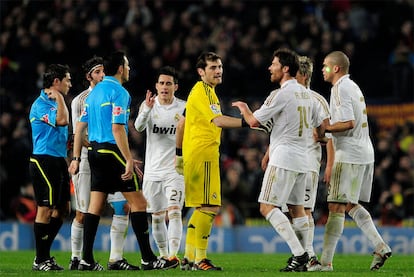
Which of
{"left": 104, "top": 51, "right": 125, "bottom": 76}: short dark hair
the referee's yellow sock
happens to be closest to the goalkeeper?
the referee's yellow sock

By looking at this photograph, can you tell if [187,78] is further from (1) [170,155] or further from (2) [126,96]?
(2) [126,96]

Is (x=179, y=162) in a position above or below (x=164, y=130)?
below

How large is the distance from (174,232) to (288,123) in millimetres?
2401

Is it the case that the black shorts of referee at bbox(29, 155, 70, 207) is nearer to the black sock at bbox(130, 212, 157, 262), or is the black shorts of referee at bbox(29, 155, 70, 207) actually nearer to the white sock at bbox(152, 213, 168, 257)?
the black sock at bbox(130, 212, 157, 262)

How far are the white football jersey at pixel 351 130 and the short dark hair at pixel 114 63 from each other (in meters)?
2.61

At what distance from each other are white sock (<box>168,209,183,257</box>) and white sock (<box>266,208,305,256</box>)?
184cm

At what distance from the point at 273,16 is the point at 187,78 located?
4.02 m

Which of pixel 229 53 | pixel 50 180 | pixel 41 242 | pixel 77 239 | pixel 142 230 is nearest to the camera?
pixel 142 230


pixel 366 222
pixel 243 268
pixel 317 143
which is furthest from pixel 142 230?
pixel 366 222

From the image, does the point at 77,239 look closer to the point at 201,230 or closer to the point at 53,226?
the point at 53,226

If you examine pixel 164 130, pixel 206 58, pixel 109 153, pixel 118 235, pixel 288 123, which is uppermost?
pixel 206 58

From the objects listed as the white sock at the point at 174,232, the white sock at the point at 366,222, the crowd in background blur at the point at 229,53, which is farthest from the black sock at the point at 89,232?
the crowd in background blur at the point at 229,53

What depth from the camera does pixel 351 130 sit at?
13836mm

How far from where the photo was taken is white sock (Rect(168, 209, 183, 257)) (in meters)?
14.3
